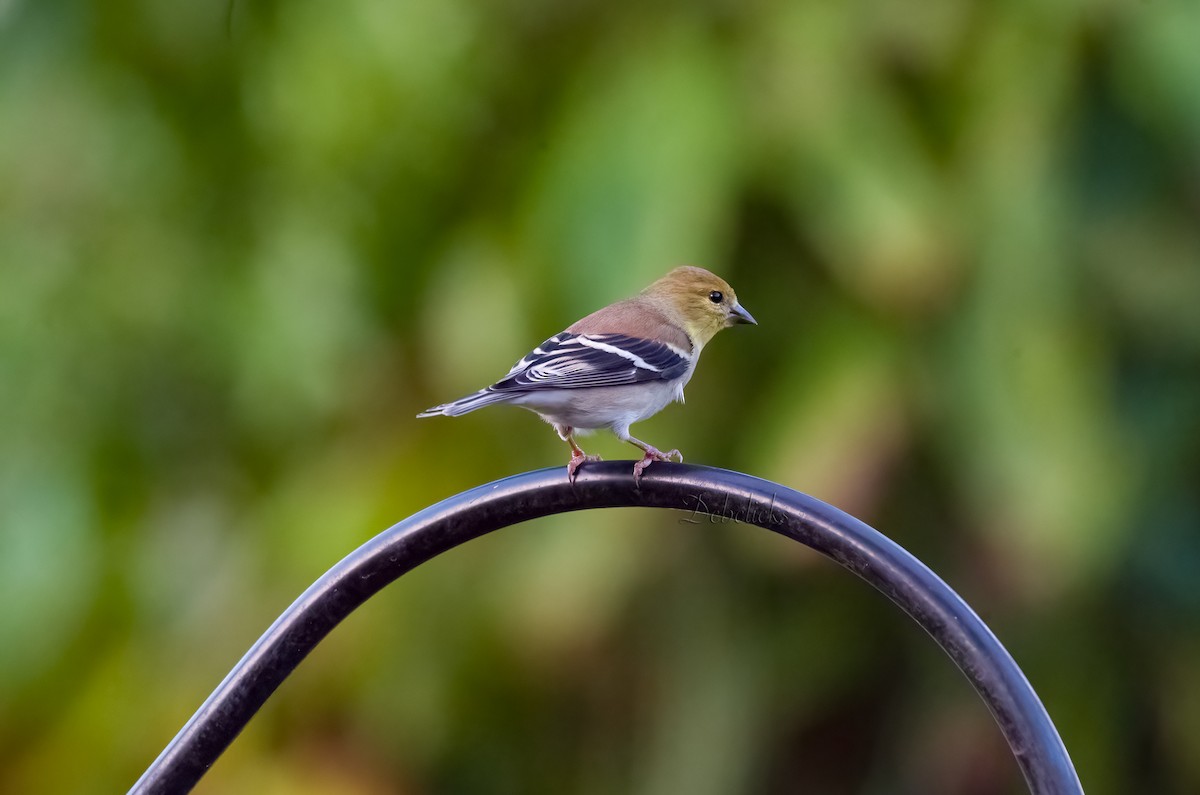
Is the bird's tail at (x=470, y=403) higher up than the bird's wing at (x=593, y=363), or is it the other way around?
the bird's wing at (x=593, y=363)

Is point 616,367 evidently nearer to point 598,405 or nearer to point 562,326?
point 598,405

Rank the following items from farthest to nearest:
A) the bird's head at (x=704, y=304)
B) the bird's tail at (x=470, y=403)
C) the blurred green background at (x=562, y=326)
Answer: the blurred green background at (x=562, y=326)
the bird's head at (x=704, y=304)
the bird's tail at (x=470, y=403)

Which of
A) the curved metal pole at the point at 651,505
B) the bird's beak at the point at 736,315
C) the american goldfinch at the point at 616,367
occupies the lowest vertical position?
the curved metal pole at the point at 651,505

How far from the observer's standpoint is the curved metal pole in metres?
1.96

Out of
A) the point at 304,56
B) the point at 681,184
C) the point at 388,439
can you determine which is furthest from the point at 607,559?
the point at 304,56

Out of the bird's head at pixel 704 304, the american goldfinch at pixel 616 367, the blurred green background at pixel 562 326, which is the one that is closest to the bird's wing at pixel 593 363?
the american goldfinch at pixel 616 367

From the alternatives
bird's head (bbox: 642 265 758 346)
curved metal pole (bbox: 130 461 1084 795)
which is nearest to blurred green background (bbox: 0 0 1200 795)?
bird's head (bbox: 642 265 758 346)

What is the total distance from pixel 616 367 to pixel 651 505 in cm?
89

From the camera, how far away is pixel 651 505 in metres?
2.36

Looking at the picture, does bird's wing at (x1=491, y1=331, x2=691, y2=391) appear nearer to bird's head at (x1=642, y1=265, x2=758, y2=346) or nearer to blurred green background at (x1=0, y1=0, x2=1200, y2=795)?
bird's head at (x1=642, y1=265, x2=758, y2=346)

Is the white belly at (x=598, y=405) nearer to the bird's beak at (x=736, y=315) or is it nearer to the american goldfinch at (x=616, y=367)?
the american goldfinch at (x=616, y=367)

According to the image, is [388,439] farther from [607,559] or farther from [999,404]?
[999,404]

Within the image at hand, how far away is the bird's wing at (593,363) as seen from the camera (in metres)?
2.98

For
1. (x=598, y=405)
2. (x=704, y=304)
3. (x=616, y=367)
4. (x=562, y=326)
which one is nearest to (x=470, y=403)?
(x=598, y=405)
